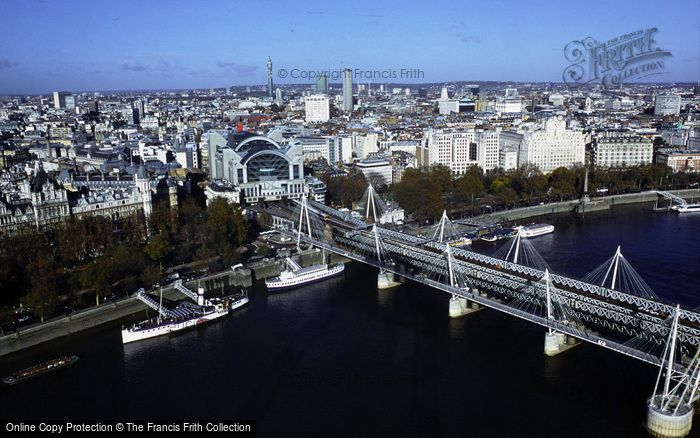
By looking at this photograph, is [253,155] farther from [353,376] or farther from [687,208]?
[687,208]

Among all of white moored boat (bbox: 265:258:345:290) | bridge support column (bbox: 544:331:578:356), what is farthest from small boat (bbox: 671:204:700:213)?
bridge support column (bbox: 544:331:578:356)

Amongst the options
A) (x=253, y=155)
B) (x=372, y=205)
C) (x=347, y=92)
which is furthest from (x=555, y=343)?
(x=347, y=92)

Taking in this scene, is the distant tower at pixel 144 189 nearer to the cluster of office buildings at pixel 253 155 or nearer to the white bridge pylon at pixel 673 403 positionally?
the cluster of office buildings at pixel 253 155

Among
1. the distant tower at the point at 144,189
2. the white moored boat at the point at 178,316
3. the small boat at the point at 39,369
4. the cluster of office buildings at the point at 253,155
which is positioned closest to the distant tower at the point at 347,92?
the cluster of office buildings at the point at 253,155

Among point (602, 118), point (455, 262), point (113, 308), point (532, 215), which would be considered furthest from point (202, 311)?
point (602, 118)

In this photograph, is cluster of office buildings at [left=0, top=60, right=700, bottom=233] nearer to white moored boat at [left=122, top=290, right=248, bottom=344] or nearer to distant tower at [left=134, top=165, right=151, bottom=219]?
distant tower at [left=134, top=165, right=151, bottom=219]

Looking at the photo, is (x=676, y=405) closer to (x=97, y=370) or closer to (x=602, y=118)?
(x=97, y=370)
